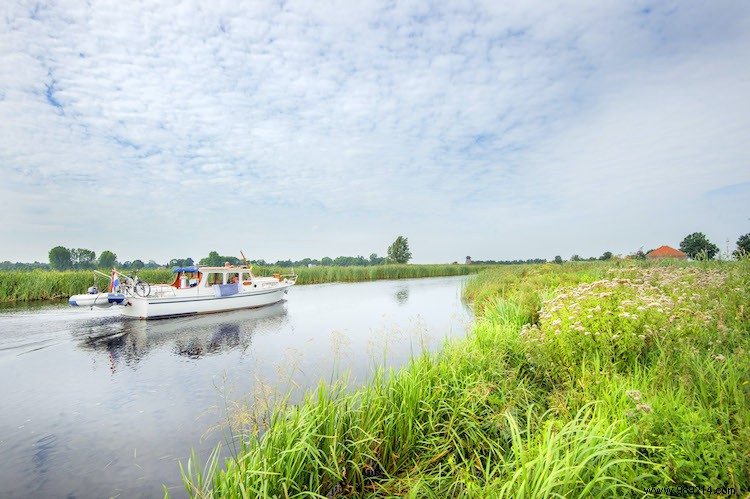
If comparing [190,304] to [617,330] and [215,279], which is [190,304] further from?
[617,330]

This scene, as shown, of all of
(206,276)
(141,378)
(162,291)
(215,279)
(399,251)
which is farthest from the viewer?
(399,251)

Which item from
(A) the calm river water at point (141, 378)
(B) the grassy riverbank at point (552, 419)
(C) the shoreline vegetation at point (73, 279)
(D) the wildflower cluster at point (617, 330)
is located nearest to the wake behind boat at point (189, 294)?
(A) the calm river water at point (141, 378)

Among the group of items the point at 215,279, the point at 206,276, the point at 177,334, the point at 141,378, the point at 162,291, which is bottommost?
the point at 141,378

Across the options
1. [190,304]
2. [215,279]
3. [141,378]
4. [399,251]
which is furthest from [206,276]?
[399,251]

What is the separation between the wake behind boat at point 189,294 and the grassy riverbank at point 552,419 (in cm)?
1634

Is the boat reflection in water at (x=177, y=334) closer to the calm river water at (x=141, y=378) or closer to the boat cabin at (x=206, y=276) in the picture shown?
the calm river water at (x=141, y=378)

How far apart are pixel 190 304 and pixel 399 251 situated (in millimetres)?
76382

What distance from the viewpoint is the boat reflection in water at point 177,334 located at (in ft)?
39.9

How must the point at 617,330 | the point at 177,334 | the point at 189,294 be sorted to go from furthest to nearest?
the point at 189,294
the point at 177,334
the point at 617,330

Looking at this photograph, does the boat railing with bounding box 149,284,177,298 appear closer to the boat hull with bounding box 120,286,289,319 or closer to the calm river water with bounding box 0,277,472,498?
the boat hull with bounding box 120,286,289,319

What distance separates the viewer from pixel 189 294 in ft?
66.0

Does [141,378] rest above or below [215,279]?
below

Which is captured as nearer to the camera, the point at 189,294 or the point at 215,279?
the point at 189,294

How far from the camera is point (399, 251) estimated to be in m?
94.4
